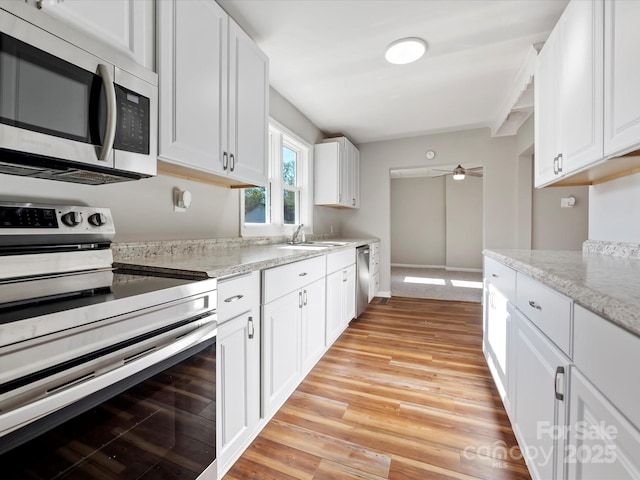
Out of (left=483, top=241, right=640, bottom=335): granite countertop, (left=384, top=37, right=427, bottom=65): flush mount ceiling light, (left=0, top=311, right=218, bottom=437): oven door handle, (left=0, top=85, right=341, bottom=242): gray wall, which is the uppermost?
(left=384, top=37, right=427, bottom=65): flush mount ceiling light

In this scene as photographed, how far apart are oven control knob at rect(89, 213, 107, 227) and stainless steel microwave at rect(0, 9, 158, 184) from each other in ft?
0.52

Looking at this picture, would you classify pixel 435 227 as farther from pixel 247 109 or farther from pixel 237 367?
pixel 237 367

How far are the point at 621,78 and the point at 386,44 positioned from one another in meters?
1.52

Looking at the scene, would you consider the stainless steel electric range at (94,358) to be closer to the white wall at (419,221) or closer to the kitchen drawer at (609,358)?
the kitchen drawer at (609,358)

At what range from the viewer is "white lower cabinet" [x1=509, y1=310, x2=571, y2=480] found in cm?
91

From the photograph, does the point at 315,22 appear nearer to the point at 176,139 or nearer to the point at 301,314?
the point at 176,139

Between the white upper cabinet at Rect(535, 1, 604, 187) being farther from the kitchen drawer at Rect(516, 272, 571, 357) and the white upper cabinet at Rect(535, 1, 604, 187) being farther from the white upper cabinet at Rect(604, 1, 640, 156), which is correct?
the kitchen drawer at Rect(516, 272, 571, 357)

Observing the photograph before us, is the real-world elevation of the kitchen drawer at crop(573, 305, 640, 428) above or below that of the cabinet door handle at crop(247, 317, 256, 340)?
above

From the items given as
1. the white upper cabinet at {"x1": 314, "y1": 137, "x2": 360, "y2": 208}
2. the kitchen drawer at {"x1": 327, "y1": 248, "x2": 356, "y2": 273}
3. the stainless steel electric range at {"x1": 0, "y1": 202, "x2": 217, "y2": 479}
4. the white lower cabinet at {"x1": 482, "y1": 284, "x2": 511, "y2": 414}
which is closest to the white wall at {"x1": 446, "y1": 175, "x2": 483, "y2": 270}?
the white upper cabinet at {"x1": 314, "y1": 137, "x2": 360, "y2": 208}

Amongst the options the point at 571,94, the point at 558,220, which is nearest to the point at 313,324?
the point at 571,94

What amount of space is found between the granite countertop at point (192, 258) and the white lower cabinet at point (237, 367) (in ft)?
0.22

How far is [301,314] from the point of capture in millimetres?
1954

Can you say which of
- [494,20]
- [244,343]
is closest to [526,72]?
[494,20]

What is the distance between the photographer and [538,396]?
3.58 ft
